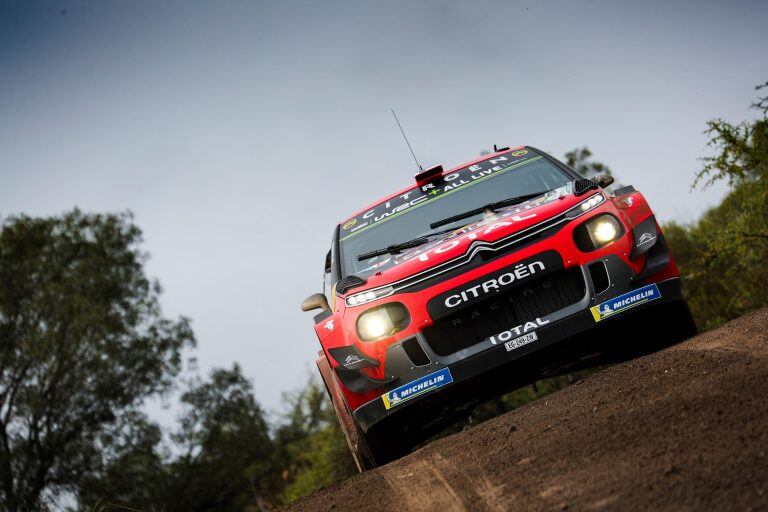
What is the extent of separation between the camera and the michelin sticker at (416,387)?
5.05m

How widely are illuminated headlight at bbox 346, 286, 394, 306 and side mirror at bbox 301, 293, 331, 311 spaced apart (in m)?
0.50

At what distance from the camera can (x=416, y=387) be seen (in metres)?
5.09

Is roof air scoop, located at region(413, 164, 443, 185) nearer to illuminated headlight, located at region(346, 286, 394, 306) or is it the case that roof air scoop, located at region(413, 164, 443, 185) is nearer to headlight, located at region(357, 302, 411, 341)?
illuminated headlight, located at region(346, 286, 394, 306)

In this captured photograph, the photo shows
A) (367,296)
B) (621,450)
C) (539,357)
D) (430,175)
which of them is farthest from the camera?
(430,175)

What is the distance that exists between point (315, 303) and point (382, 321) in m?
0.83

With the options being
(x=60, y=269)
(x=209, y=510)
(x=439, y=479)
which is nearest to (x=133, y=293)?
(x=60, y=269)

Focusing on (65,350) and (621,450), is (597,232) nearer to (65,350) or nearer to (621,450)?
(621,450)

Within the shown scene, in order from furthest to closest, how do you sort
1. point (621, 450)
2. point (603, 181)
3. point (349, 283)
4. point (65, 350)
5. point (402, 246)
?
point (65, 350) < point (402, 246) < point (603, 181) < point (349, 283) < point (621, 450)

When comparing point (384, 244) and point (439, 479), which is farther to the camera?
point (384, 244)

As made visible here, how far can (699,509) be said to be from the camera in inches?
105

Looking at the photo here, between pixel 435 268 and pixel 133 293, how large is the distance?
25.6m

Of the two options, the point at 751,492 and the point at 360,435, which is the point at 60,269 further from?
the point at 751,492

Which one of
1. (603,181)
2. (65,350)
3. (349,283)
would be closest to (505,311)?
(349,283)

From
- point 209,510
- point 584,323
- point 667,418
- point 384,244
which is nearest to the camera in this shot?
point 667,418
